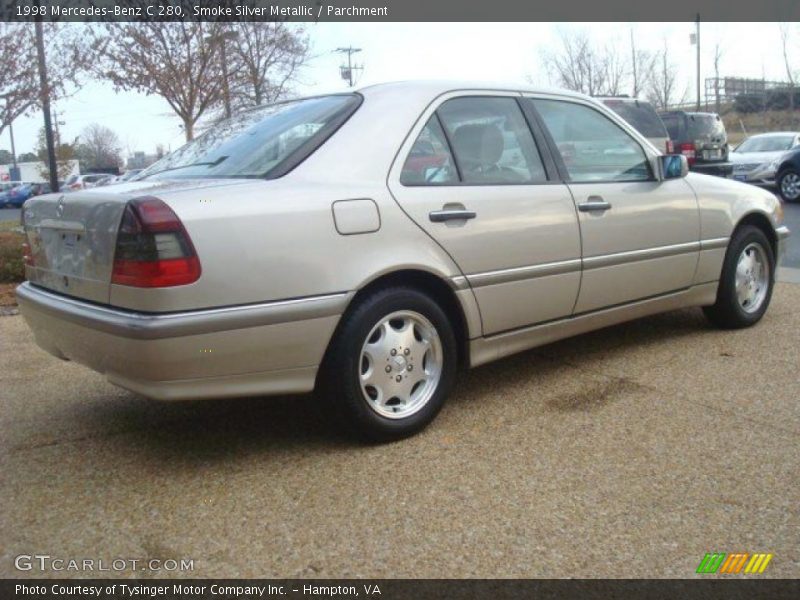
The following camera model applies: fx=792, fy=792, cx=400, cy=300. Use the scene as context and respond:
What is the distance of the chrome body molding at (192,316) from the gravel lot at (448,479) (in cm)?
63

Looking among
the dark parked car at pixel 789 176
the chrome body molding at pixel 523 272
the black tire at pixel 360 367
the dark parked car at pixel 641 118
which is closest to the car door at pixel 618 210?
the chrome body molding at pixel 523 272

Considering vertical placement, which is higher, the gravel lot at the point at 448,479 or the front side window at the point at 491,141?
the front side window at the point at 491,141

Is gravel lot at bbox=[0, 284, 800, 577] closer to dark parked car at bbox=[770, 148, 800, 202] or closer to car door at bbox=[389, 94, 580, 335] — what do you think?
car door at bbox=[389, 94, 580, 335]

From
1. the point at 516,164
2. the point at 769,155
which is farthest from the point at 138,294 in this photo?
the point at 769,155

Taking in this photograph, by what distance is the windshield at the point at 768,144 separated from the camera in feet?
60.4

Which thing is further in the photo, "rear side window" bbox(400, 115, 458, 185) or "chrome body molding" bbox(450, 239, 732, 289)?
"chrome body molding" bbox(450, 239, 732, 289)

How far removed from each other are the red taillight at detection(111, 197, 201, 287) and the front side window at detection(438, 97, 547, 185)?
1.43m

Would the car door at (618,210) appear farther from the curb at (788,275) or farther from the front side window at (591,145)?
the curb at (788,275)

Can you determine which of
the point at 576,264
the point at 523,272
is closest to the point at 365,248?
the point at 523,272

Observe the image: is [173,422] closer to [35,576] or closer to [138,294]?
[138,294]

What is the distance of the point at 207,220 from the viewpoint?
2867 millimetres

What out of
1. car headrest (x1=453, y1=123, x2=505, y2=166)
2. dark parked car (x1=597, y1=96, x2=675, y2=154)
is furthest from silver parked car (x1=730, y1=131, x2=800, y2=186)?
car headrest (x1=453, y1=123, x2=505, y2=166)

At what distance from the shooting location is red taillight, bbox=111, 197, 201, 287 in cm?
281

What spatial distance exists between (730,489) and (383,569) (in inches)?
53.0
